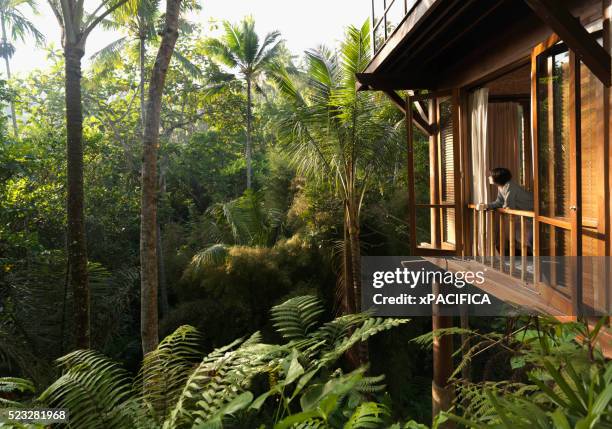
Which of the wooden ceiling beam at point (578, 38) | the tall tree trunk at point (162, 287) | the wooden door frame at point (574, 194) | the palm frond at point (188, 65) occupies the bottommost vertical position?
the tall tree trunk at point (162, 287)

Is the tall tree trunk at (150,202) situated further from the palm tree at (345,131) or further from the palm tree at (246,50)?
the palm tree at (246,50)

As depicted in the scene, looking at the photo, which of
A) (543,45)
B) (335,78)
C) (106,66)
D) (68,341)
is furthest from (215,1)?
(543,45)

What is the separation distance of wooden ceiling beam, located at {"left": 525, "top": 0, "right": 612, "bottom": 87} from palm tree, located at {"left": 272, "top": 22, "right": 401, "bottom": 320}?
5928 millimetres

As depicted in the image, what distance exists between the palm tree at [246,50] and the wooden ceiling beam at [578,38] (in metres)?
14.4

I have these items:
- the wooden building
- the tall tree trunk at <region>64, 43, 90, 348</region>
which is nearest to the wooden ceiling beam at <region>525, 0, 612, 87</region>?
the wooden building

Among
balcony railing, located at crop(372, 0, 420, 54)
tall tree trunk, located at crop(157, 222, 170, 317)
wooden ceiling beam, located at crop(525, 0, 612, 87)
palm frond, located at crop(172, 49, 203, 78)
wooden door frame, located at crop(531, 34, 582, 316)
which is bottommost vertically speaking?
tall tree trunk, located at crop(157, 222, 170, 317)

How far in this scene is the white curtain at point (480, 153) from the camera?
5.62 m

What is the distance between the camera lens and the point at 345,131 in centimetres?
931

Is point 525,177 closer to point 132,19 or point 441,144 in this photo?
point 441,144

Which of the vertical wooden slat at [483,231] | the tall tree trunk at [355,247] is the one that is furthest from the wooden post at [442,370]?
the tall tree trunk at [355,247]

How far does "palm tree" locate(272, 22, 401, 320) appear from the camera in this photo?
30.5ft

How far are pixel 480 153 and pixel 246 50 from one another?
13.3m

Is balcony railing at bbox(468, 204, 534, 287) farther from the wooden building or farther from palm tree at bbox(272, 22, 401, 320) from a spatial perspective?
palm tree at bbox(272, 22, 401, 320)

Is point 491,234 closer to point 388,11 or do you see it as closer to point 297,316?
point 388,11
